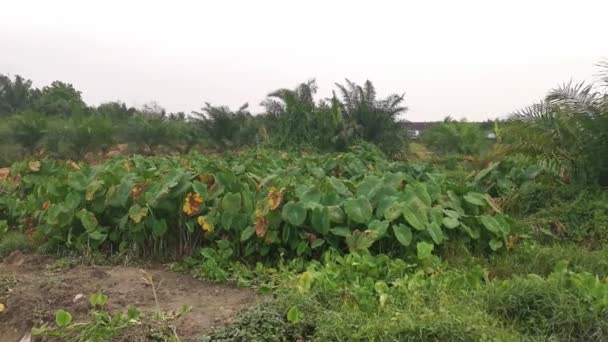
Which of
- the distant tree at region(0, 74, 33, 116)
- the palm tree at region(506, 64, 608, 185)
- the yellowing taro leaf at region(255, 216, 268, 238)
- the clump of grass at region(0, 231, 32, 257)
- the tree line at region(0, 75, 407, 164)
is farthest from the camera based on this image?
the distant tree at region(0, 74, 33, 116)

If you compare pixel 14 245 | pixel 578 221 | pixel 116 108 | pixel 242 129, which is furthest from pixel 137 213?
pixel 116 108

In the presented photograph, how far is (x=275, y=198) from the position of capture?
163 inches

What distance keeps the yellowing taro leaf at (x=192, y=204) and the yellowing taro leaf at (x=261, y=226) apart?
55 centimetres

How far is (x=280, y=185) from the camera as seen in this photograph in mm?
4578

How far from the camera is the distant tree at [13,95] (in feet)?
102

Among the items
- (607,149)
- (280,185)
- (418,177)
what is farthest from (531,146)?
(280,185)

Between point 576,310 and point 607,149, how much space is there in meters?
4.09

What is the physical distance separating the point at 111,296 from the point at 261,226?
1073mm

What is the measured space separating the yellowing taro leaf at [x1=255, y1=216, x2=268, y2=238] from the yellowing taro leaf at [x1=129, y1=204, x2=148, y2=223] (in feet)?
2.99

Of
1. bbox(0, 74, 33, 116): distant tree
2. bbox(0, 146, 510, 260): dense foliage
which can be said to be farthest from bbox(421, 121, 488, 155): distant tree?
bbox(0, 74, 33, 116): distant tree

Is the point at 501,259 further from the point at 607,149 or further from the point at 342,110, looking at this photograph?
the point at 342,110

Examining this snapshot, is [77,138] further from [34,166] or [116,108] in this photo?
[116,108]

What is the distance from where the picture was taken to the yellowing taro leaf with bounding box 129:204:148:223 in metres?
4.38

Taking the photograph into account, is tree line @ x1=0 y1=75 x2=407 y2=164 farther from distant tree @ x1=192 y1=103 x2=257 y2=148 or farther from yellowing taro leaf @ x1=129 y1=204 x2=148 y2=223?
yellowing taro leaf @ x1=129 y1=204 x2=148 y2=223
